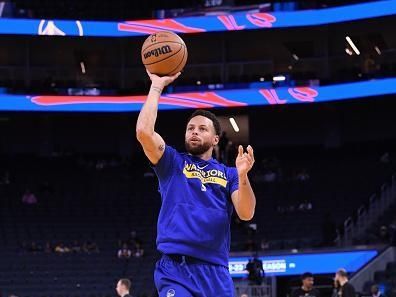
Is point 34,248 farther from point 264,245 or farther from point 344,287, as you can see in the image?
point 344,287

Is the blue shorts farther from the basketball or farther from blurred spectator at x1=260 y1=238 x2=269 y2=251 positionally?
blurred spectator at x1=260 y1=238 x2=269 y2=251

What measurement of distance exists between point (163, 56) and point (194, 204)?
0.97 m

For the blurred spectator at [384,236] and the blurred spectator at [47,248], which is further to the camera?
the blurred spectator at [47,248]

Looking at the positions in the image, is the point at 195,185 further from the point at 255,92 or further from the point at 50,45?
the point at 50,45

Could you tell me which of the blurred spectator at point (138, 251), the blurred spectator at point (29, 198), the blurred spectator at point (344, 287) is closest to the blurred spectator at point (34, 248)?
the blurred spectator at point (138, 251)

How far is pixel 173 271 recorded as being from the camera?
5949 millimetres

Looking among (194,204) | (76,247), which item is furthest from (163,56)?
(76,247)

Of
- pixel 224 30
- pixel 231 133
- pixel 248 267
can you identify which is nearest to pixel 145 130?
pixel 248 267

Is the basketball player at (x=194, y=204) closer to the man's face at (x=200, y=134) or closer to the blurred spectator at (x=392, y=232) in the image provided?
the man's face at (x=200, y=134)

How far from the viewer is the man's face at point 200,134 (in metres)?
6.06

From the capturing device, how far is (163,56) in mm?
6277

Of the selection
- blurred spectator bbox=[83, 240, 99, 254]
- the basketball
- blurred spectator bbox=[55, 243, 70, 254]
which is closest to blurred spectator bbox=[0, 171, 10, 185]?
blurred spectator bbox=[55, 243, 70, 254]

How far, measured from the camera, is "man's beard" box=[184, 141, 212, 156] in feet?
20.0

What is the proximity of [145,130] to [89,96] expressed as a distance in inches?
1155
